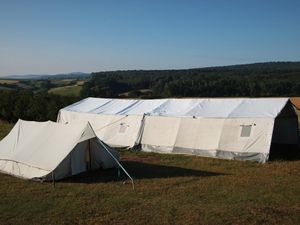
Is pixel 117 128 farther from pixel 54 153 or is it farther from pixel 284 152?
pixel 284 152

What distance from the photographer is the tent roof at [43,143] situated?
13875 mm

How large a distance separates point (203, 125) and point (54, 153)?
7.86m

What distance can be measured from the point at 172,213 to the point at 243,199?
7.42ft

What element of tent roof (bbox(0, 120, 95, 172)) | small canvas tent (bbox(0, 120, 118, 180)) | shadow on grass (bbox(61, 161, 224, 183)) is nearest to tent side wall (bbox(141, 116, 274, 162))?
shadow on grass (bbox(61, 161, 224, 183))

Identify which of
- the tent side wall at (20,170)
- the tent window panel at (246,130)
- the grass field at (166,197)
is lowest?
the tent side wall at (20,170)

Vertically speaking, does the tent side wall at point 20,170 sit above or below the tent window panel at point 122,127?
below

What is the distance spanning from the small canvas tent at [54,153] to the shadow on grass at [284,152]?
7218mm

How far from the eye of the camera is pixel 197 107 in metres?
21.1

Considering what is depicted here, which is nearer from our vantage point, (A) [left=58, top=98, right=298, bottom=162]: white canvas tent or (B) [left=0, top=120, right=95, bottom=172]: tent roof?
(B) [left=0, top=120, right=95, bottom=172]: tent roof

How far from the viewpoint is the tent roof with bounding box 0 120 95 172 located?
1388cm

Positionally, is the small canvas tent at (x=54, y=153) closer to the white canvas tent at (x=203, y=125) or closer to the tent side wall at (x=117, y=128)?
the white canvas tent at (x=203, y=125)

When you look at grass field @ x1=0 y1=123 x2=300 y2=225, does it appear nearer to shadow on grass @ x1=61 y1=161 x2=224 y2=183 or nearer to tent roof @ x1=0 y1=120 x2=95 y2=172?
shadow on grass @ x1=61 y1=161 x2=224 y2=183

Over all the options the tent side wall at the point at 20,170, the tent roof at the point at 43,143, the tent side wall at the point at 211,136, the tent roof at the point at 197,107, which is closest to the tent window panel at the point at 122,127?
the tent roof at the point at 197,107

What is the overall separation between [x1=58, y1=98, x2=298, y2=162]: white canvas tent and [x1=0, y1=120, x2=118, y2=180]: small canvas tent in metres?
5.11
